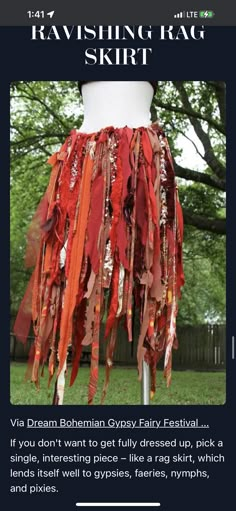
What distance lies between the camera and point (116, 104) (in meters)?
1.41

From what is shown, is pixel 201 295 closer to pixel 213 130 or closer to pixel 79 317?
pixel 213 130

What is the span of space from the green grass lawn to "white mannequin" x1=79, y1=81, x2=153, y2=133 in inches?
82.3

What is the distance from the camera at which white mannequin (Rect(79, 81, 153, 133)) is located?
4.63ft

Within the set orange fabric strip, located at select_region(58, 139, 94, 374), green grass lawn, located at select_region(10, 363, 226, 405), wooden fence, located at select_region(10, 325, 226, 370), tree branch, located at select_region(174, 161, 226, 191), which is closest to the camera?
orange fabric strip, located at select_region(58, 139, 94, 374)

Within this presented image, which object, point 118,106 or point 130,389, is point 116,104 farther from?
point 130,389

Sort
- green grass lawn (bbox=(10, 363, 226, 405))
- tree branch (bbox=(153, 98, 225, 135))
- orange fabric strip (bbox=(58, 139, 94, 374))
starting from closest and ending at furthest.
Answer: orange fabric strip (bbox=(58, 139, 94, 374)), green grass lawn (bbox=(10, 363, 226, 405)), tree branch (bbox=(153, 98, 225, 135))

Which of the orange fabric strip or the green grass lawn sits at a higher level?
the orange fabric strip
